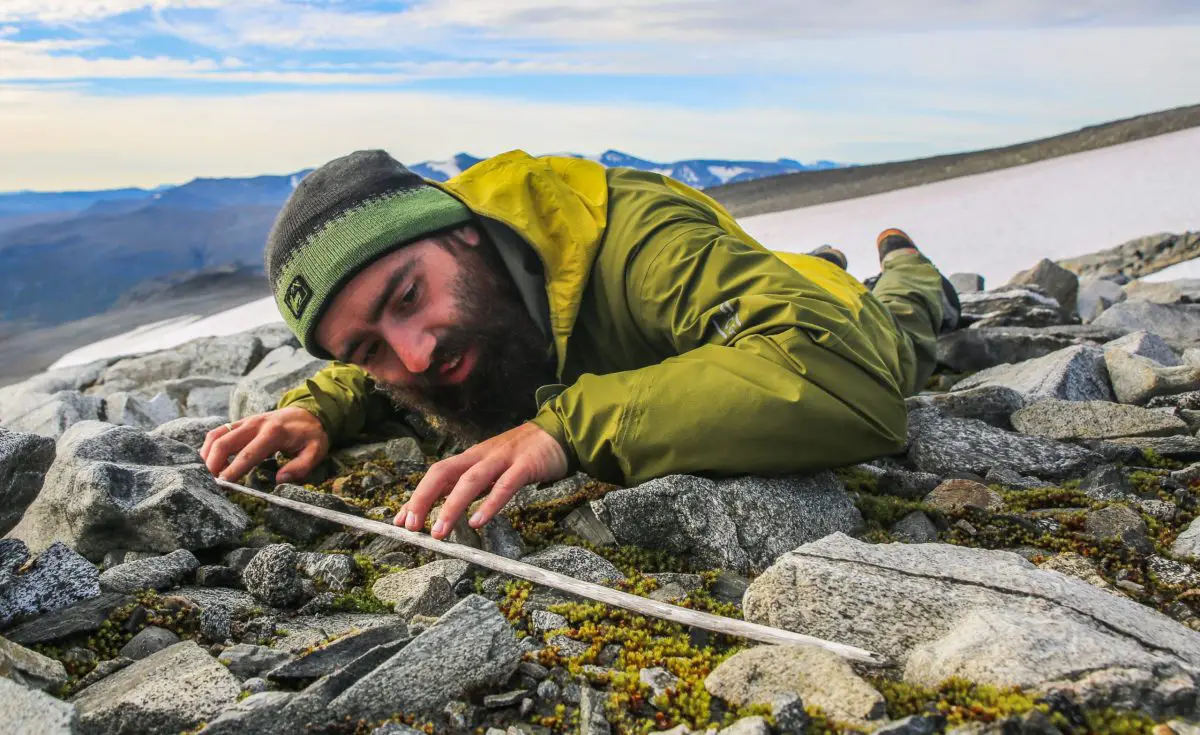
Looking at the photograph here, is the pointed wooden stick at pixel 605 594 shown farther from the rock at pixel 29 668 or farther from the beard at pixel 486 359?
the rock at pixel 29 668

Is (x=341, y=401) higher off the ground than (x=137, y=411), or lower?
higher

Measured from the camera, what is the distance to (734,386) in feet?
12.2

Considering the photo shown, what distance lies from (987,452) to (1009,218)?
515 inches

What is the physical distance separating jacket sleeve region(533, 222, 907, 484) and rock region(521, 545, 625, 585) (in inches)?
20.0

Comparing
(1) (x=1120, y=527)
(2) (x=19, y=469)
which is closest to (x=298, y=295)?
(2) (x=19, y=469)

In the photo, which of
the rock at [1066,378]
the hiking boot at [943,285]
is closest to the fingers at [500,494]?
the rock at [1066,378]

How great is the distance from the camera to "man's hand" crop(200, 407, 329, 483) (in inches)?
194

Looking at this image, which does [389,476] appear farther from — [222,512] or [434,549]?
[434,549]

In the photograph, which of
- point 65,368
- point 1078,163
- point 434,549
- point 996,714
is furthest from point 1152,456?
point 1078,163

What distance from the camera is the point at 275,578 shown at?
3285 millimetres

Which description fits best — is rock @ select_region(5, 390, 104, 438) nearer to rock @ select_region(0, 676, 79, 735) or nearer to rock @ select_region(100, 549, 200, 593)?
rock @ select_region(100, 549, 200, 593)

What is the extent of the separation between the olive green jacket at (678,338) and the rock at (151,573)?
1495mm

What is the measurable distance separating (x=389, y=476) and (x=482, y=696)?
8.89ft

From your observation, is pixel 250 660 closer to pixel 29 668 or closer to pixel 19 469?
pixel 29 668
